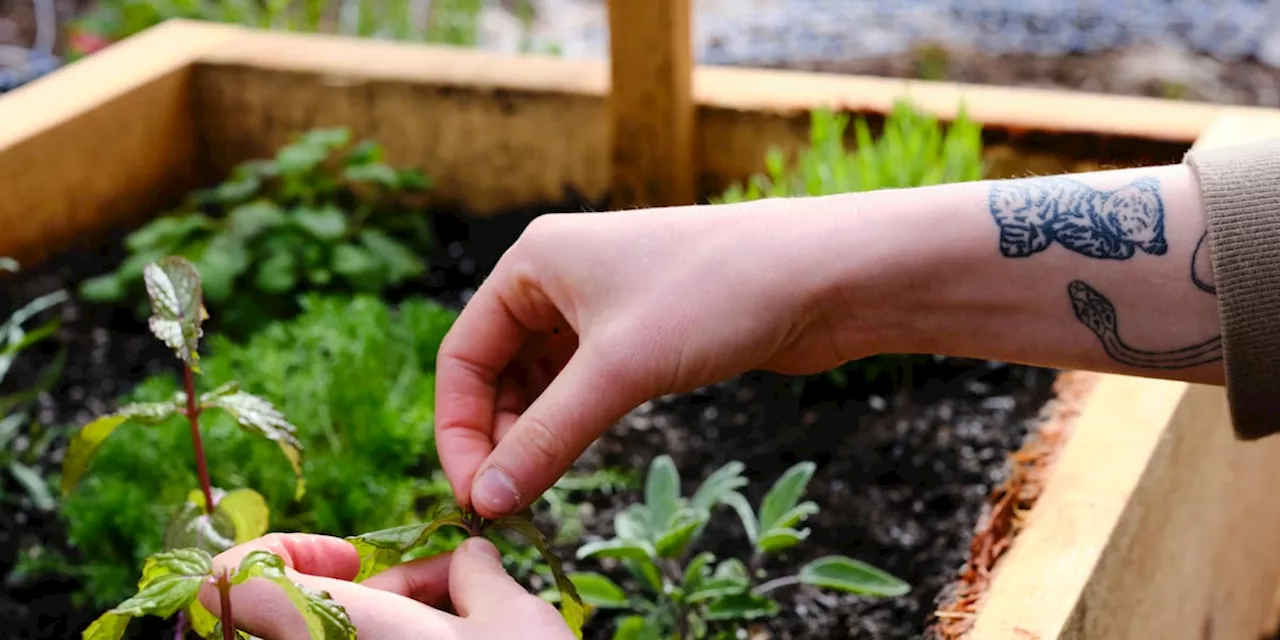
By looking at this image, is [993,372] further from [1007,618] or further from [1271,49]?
[1271,49]

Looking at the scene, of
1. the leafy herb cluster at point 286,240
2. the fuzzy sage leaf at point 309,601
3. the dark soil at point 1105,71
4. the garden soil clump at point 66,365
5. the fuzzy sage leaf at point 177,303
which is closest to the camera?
the fuzzy sage leaf at point 309,601

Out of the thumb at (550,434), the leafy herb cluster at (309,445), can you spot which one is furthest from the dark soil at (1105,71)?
the thumb at (550,434)

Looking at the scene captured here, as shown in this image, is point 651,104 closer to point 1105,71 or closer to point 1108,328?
point 1108,328

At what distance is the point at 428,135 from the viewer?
230cm

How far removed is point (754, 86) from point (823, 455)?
2.61ft

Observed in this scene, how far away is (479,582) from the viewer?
962 mm

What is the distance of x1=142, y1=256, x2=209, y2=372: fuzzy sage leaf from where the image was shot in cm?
105

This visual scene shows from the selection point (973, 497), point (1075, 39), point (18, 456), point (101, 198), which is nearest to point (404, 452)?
point (18, 456)

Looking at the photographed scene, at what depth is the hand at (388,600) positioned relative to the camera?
882mm

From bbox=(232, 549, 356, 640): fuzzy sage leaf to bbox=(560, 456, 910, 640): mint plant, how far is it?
43 cm

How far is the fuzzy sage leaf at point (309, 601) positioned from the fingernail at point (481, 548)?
168mm

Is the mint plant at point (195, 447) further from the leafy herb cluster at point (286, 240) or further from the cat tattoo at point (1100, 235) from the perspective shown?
the leafy herb cluster at point (286, 240)

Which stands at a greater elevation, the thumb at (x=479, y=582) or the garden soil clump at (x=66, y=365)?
the thumb at (x=479, y=582)

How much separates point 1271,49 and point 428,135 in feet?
10.1
